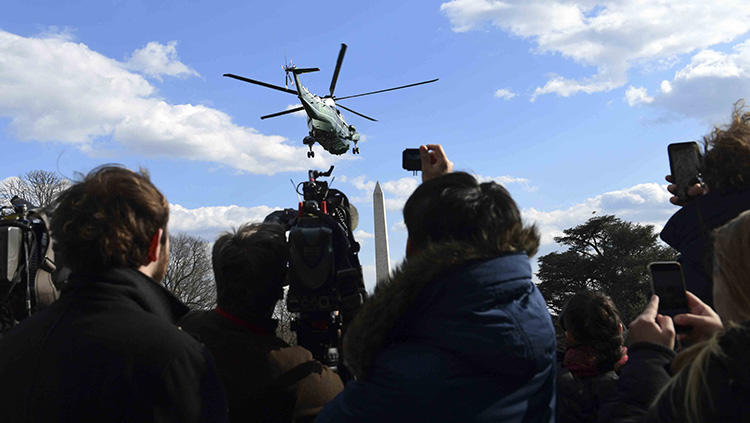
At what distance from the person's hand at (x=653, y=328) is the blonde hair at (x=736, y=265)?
406 mm

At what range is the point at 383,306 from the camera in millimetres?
1636

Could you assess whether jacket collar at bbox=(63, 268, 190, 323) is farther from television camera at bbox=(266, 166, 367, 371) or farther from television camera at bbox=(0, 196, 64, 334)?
television camera at bbox=(0, 196, 64, 334)

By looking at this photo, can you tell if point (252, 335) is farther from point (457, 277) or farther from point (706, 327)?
point (706, 327)

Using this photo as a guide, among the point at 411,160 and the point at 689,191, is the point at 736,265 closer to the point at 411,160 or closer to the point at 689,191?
the point at 689,191

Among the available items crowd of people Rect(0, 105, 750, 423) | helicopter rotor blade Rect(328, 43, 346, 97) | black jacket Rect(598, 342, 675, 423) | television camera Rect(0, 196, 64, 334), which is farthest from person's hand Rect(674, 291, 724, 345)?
helicopter rotor blade Rect(328, 43, 346, 97)

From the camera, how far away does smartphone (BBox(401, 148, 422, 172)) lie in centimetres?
288

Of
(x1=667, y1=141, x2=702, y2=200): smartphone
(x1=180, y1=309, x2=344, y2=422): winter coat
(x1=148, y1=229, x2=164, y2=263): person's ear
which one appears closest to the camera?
(x1=148, y1=229, x2=164, y2=263): person's ear

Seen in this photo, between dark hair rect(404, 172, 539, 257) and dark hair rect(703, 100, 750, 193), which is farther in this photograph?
dark hair rect(703, 100, 750, 193)

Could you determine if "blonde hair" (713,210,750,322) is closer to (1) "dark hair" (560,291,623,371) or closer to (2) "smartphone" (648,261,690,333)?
(2) "smartphone" (648,261,690,333)

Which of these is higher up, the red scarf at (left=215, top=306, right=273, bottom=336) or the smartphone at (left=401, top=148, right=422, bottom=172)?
the smartphone at (left=401, top=148, right=422, bottom=172)

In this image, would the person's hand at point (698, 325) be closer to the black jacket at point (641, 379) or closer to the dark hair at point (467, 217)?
the black jacket at point (641, 379)

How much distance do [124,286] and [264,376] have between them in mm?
707

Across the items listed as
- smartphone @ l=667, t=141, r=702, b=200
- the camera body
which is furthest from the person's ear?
smartphone @ l=667, t=141, r=702, b=200

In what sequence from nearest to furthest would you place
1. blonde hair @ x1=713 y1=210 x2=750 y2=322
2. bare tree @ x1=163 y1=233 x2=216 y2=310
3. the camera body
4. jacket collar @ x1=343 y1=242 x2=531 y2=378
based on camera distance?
blonde hair @ x1=713 y1=210 x2=750 y2=322 < jacket collar @ x1=343 y1=242 x2=531 y2=378 < the camera body < bare tree @ x1=163 y1=233 x2=216 y2=310
